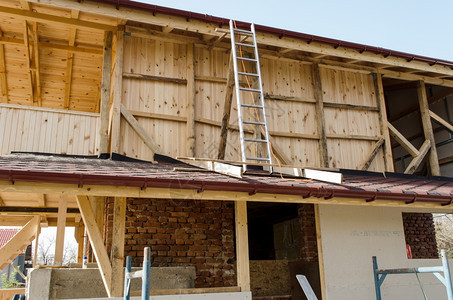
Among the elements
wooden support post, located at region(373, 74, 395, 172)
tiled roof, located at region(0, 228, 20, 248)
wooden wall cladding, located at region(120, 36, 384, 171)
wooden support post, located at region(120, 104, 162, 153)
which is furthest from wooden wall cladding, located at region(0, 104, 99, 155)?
tiled roof, located at region(0, 228, 20, 248)

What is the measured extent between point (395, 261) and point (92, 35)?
7689 millimetres

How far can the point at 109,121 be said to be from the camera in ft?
27.1

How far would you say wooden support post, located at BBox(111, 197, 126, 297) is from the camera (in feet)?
19.4

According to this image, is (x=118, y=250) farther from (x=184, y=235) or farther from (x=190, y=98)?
(x=190, y=98)

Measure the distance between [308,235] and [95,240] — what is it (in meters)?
4.28

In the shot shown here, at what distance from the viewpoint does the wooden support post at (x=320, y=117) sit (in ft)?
30.8

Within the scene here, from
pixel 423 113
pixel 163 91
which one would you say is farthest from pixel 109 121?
pixel 423 113

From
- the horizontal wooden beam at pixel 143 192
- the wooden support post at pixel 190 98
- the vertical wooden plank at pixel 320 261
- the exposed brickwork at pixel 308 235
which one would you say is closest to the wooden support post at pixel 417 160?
the exposed brickwork at pixel 308 235

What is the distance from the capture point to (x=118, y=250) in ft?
20.1

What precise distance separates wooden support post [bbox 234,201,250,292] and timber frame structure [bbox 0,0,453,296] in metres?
0.02

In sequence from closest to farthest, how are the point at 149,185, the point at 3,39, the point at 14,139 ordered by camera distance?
1. the point at 149,185
2. the point at 14,139
3. the point at 3,39

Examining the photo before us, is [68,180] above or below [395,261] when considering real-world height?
above

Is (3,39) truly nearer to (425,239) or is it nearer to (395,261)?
(395,261)

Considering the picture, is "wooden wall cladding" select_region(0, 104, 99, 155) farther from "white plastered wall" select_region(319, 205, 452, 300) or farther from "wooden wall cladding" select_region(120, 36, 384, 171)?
"white plastered wall" select_region(319, 205, 452, 300)
